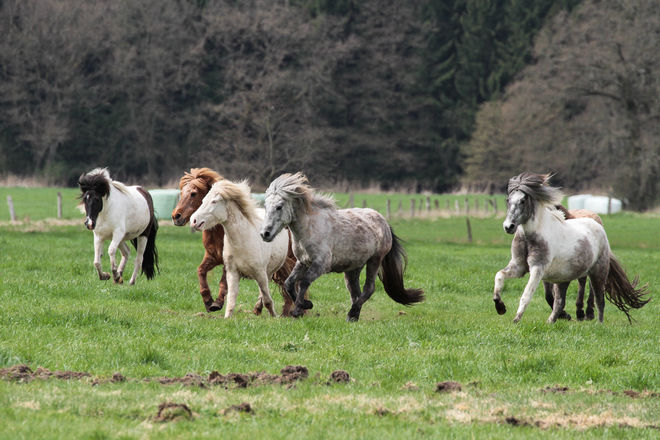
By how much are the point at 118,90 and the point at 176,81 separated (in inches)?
183

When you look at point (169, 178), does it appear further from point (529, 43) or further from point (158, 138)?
point (529, 43)

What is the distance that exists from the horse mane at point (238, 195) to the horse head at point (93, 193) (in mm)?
3315

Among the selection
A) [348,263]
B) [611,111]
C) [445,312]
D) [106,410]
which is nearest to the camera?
[106,410]

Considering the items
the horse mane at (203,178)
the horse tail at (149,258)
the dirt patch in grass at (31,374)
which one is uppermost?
the horse mane at (203,178)

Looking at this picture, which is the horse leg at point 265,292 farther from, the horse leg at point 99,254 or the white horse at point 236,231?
the horse leg at point 99,254

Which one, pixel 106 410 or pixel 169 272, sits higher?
pixel 106 410

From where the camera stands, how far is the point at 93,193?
41.6ft

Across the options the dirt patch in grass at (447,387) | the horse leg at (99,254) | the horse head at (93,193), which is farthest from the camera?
the horse head at (93,193)

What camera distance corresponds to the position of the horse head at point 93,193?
1259 centimetres

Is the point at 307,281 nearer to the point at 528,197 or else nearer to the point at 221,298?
the point at 221,298

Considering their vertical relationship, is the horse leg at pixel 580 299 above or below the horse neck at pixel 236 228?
below

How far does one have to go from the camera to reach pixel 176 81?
6181 cm

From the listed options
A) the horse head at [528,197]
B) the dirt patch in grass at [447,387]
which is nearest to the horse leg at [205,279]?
the horse head at [528,197]

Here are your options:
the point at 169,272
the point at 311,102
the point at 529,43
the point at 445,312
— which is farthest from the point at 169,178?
the point at 445,312
